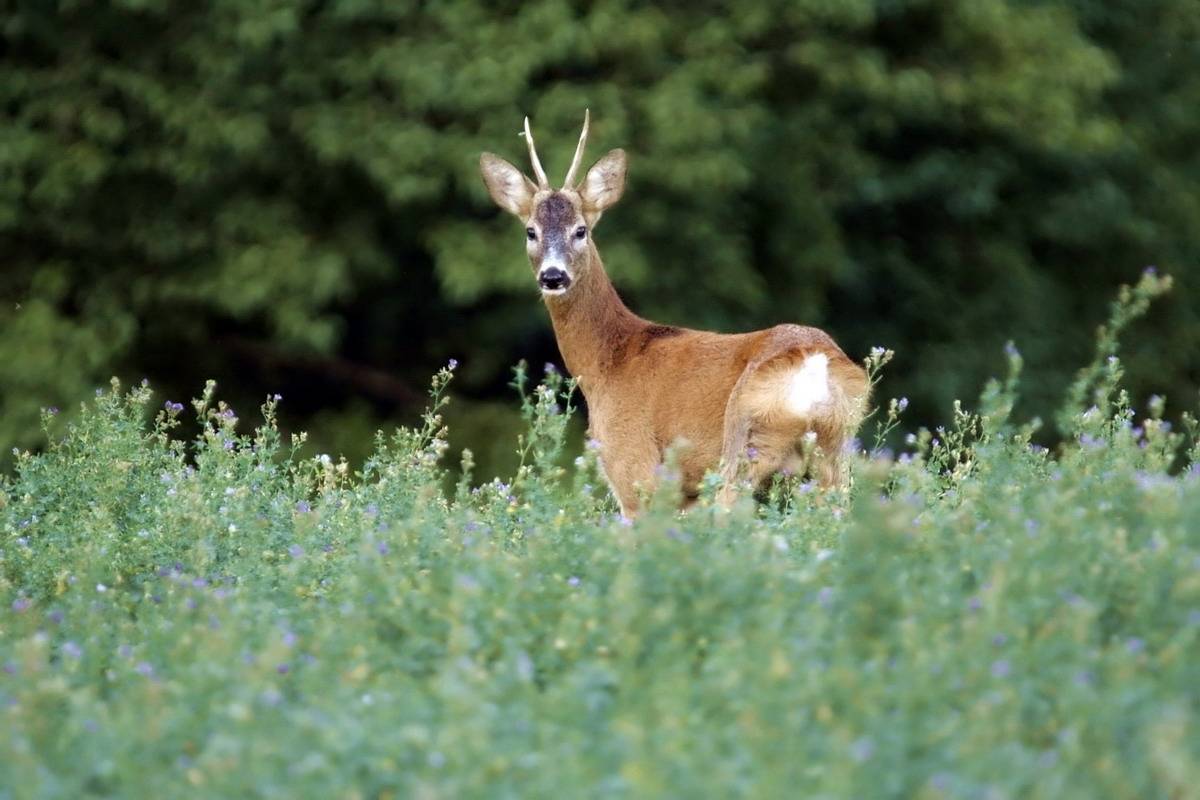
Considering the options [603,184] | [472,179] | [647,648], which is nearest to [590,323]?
[603,184]

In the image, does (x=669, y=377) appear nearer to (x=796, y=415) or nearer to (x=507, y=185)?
(x=796, y=415)

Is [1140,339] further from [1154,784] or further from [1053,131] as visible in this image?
[1154,784]

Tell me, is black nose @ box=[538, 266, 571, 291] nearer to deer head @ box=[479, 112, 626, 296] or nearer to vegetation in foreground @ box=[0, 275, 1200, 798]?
deer head @ box=[479, 112, 626, 296]

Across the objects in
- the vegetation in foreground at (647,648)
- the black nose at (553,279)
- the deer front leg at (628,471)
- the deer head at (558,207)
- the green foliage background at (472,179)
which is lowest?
the vegetation in foreground at (647,648)

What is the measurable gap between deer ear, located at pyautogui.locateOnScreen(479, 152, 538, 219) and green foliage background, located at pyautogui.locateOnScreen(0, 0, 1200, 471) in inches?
138

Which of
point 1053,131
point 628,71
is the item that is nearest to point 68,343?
point 628,71

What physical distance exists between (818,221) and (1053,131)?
5.33 feet

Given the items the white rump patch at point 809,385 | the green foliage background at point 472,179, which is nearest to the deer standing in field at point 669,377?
the white rump patch at point 809,385

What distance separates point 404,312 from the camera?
13.9 metres

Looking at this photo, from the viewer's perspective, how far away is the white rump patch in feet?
20.2

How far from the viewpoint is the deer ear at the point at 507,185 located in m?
7.97

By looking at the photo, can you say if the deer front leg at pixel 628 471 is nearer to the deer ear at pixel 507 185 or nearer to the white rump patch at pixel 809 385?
the white rump patch at pixel 809 385

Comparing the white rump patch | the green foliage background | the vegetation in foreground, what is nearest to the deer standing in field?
the white rump patch

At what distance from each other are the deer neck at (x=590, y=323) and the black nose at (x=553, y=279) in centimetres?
20
